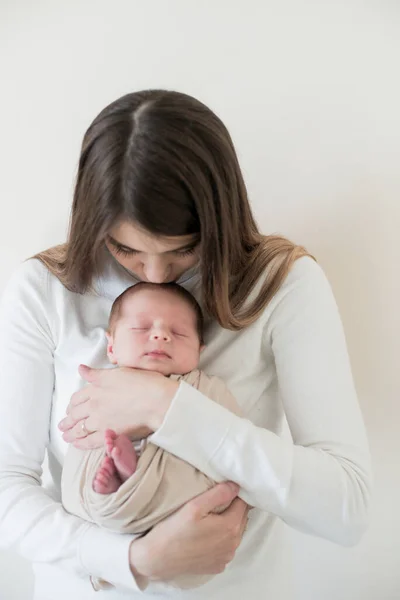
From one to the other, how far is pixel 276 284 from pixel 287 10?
28.5 inches

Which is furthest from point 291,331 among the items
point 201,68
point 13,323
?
point 201,68

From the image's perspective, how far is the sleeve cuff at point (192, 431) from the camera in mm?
1149

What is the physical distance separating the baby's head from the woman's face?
0.13ft

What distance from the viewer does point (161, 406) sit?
117 centimetres

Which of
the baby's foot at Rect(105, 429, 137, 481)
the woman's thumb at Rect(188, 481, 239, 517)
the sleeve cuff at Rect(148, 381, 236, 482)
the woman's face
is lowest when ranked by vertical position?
the woman's thumb at Rect(188, 481, 239, 517)

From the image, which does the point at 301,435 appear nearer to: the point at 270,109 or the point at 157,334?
the point at 157,334

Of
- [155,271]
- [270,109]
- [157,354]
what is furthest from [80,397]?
[270,109]

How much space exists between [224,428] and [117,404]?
0.70ft

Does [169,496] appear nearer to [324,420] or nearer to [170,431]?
[170,431]

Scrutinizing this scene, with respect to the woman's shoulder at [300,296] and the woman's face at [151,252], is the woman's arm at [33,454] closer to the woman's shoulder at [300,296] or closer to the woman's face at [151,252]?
the woman's face at [151,252]

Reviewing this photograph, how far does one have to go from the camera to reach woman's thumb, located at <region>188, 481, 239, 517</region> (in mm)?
1135

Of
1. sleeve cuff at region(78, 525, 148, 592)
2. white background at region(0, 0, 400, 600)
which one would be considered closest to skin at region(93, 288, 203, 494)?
sleeve cuff at region(78, 525, 148, 592)

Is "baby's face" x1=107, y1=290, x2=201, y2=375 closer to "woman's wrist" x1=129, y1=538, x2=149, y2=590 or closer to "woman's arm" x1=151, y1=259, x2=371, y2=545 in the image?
"woman's arm" x1=151, y1=259, x2=371, y2=545

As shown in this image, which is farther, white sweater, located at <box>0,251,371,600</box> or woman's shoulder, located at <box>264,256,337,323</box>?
woman's shoulder, located at <box>264,256,337,323</box>
